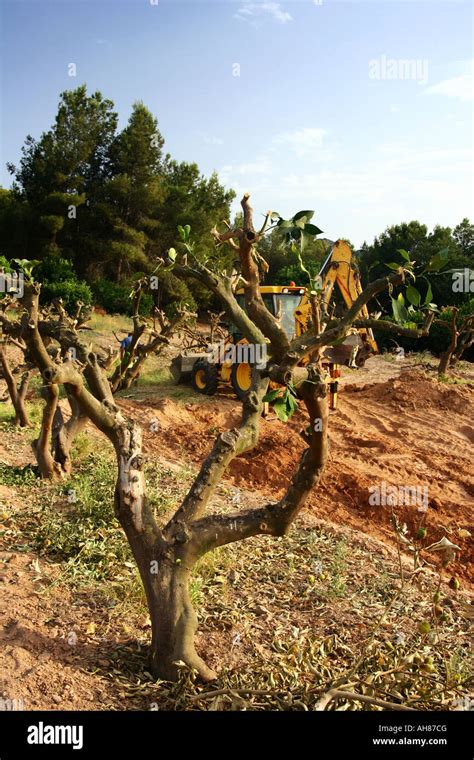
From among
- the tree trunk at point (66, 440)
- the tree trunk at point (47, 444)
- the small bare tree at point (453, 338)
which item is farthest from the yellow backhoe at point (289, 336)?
the tree trunk at point (47, 444)

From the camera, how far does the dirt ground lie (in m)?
3.46

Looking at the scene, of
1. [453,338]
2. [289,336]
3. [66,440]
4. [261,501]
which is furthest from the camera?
[453,338]

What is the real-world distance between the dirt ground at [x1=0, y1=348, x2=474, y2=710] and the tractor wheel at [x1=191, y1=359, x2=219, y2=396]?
0.28 m

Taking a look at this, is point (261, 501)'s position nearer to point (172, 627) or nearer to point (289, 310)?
point (172, 627)

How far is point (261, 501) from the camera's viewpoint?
22.5ft

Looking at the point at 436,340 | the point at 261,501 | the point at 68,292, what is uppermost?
the point at 68,292

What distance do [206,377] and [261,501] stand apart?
5515 millimetres

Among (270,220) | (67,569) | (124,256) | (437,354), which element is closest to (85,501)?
(67,569)

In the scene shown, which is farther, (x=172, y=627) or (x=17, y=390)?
(x=17, y=390)

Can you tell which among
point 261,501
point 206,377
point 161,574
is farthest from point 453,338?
point 161,574

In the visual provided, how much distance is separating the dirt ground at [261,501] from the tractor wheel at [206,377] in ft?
0.91

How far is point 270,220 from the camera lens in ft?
10.0
